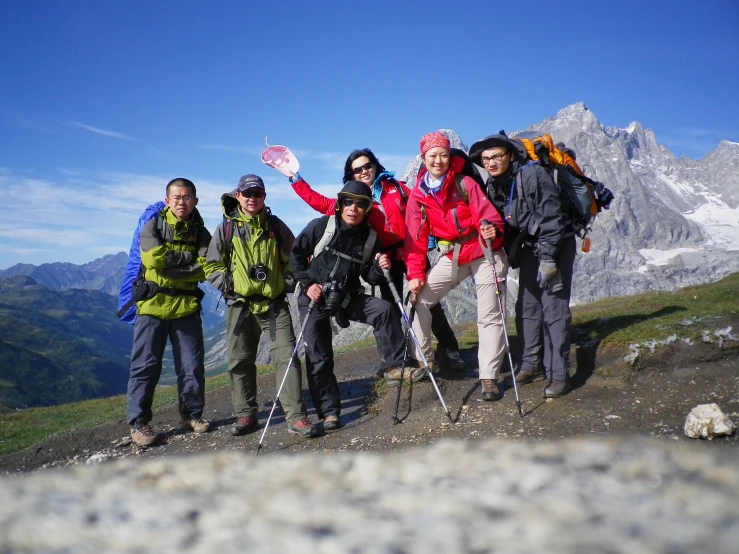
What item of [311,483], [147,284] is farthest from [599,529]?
[147,284]

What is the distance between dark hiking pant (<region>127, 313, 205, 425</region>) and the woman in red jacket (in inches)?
198

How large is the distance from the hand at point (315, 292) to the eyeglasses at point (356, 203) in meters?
1.68

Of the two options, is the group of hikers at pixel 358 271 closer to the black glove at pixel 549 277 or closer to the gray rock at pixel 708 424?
the black glove at pixel 549 277

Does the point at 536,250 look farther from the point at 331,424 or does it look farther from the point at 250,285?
the point at 250,285

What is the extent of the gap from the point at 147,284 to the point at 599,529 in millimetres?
10293

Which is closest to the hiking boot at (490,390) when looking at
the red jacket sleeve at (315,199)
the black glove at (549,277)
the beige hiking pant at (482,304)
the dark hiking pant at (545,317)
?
the beige hiking pant at (482,304)

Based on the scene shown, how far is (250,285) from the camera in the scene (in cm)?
971

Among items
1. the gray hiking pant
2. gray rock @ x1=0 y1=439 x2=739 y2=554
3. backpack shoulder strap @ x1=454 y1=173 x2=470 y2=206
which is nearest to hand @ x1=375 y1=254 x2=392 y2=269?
backpack shoulder strap @ x1=454 y1=173 x2=470 y2=206

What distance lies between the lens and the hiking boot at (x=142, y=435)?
10.4 m

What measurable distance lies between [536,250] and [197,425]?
8.24 metres

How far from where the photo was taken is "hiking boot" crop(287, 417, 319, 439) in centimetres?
916

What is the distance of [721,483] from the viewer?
1.79 metres

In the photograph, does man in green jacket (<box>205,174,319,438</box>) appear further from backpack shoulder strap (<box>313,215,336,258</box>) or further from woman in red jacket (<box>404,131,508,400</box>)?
woman in red jacket (<box>404,131,508,400</box>)

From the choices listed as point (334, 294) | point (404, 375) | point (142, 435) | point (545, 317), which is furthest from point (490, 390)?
point (142, 435)
